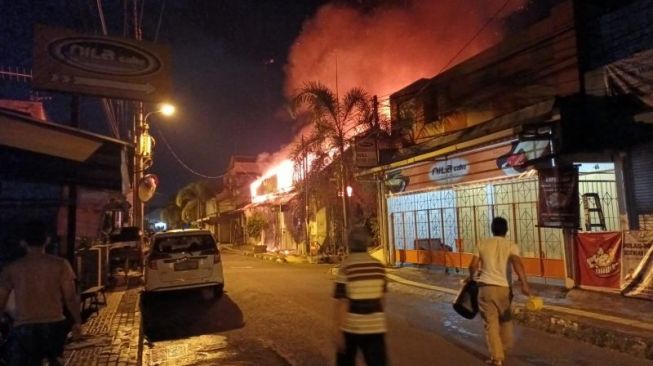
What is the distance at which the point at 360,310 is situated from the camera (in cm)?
471

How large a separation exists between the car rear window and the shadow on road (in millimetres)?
1283

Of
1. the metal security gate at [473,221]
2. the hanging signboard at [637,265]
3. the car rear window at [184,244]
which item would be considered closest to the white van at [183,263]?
the car rear window at [184,244]

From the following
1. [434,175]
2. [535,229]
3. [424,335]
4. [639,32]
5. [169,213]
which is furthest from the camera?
[169,213]

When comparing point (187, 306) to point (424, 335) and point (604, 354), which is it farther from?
point (604, 354)

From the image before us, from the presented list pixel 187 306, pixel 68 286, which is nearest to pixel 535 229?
pixel 187 306

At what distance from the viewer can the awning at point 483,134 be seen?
40.0 ft

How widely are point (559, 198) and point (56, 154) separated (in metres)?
9.85

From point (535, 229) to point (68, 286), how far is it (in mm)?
11712

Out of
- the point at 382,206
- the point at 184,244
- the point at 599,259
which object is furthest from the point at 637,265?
the point at 382,206

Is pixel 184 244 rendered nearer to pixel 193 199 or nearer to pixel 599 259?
pixel 599 259

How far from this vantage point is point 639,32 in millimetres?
11391

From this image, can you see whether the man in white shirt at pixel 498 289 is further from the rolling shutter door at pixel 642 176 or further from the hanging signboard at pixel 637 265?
the rolling shutter door at pixel 642 176

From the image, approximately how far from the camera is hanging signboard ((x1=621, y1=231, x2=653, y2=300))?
31.9ft

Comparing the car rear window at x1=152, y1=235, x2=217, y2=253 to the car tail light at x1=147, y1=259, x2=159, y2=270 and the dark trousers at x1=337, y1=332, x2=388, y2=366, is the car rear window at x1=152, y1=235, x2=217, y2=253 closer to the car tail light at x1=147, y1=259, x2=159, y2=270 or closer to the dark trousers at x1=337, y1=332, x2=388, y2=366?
the car tail light at x1=147, y1=259, x2=159, y2=270
